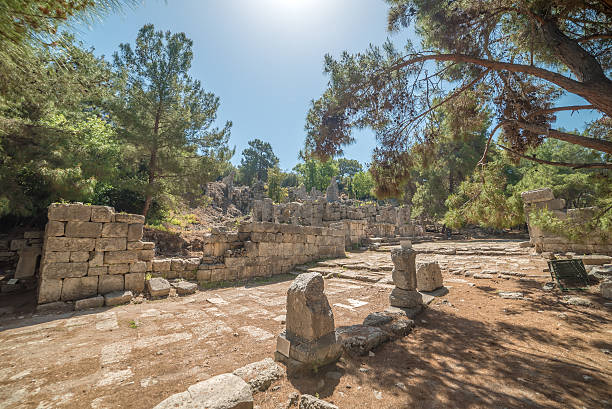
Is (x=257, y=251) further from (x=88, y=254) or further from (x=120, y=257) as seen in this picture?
(x=88, y=254)

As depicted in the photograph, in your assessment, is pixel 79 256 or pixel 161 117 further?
pixel 161 117

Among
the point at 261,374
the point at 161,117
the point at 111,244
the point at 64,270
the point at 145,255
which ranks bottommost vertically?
the point at 261,374

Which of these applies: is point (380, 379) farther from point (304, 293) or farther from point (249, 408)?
point (249, 408)

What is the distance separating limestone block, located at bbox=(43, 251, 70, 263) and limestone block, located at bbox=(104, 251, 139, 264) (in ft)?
2.29

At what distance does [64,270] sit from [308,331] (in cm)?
619

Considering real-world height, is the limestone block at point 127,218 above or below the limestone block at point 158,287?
above

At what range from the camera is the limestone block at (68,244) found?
539cm

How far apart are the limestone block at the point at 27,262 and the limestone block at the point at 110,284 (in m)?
4.05

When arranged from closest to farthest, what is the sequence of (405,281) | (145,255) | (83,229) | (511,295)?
(405,281)
(511,295)
(83,229)
(145,255)

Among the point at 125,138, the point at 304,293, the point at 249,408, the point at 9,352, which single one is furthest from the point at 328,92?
the point at 125,138

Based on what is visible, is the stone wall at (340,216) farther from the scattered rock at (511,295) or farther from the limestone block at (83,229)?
the limestone block at (83,229)

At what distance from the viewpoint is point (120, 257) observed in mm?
6191

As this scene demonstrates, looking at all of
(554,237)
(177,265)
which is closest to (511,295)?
(554,237)

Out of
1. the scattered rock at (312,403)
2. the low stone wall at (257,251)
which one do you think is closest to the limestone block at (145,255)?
the low stone wall at (257,251)
